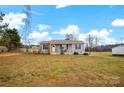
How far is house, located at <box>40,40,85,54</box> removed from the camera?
197 inches

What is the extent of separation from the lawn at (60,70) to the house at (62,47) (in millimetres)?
128

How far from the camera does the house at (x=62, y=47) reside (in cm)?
501

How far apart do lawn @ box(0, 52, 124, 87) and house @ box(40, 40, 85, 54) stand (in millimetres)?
128

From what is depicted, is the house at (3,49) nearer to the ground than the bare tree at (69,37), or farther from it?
nearer to the ground

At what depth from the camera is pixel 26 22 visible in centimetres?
477

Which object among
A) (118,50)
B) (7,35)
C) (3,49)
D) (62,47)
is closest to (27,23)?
(7,35)

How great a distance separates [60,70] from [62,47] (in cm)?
78

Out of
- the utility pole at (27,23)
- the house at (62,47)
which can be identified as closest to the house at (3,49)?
the utility pole at (27,23)

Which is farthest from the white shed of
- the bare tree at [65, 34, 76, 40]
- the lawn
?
the bare tree at [65, 34, 76, 40]

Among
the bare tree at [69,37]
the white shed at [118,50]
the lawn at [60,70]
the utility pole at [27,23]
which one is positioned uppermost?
the utility pole at [27,23]

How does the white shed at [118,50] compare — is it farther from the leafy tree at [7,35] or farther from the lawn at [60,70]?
the leafy tree at [7,35]
